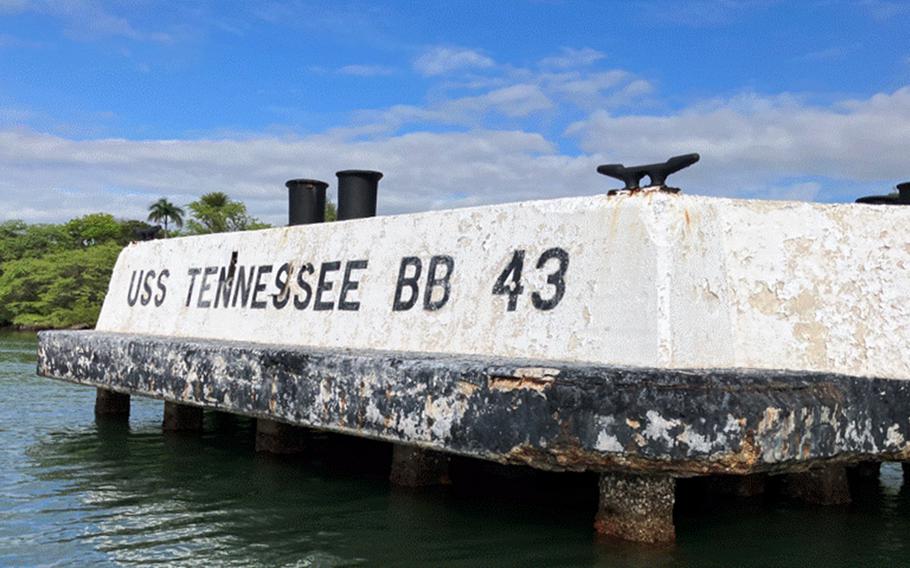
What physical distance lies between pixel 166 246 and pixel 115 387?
175 cm

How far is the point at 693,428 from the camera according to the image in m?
4.28

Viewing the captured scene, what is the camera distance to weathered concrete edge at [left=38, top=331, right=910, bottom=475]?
4.30 meters

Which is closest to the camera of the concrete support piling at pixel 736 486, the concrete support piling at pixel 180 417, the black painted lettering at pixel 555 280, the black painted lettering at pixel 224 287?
the black painted lettering at pixel 555 280

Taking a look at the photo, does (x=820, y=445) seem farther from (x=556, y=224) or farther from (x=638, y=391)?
(x=556, y=224)

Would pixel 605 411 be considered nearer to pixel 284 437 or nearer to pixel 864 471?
pixel 284 437

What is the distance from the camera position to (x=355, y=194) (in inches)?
331

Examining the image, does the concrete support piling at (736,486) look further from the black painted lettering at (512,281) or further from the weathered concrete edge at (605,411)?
the black painted lettering at (512,281)

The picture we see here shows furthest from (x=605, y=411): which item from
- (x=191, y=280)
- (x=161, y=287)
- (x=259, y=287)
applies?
(x=161, y=287)

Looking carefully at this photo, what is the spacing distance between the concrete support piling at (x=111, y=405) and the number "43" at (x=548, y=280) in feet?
20.6

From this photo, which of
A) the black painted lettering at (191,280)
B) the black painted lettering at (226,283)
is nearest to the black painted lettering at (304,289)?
the black painted lettering at (226,283)

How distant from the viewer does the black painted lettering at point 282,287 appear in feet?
24.3

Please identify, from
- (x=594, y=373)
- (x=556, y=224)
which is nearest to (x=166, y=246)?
(x=556, y=224)

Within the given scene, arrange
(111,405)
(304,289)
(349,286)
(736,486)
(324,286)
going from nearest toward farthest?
(736,486) < (349,286) < (324,286) < (304,289) < (111,405)

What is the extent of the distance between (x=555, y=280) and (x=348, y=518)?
180 centimetres
